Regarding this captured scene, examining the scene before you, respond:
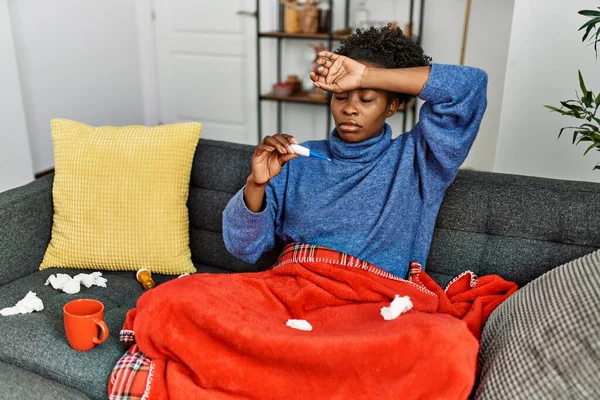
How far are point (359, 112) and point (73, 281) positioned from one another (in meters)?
0.93

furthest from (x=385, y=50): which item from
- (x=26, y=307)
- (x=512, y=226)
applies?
(x=26, y=307)

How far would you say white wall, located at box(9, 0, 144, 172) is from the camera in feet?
11.2

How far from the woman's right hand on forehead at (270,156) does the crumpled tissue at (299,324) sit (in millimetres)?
337

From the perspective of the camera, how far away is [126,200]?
1815 millimetres

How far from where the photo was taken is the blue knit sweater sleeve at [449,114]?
1.42m

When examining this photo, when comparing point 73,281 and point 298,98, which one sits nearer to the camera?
point 73,281

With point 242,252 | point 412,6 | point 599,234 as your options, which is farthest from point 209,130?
point 599,234

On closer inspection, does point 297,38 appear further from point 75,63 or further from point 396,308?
point 396,308

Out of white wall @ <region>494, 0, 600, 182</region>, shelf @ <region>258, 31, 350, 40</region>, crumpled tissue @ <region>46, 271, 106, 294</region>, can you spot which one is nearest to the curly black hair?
white wall @ <region>494, 0, 600, 182</region>

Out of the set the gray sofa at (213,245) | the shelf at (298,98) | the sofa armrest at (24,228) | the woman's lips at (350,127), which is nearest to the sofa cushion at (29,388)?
the gray sofa at (213,245)

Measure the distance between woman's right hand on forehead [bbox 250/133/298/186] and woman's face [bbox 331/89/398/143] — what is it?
0.46 ft

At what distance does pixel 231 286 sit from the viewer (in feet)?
4.77

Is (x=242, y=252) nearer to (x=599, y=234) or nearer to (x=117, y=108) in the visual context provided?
(x=599, y=234)

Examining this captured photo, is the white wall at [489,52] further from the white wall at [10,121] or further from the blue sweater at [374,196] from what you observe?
the white wall at [10,121]
